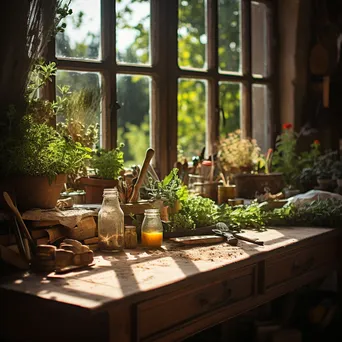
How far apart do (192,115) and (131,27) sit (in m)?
4.14

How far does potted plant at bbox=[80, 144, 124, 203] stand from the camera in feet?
8.83

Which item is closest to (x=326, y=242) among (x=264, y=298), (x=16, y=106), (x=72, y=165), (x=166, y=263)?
(x=264, y=298)

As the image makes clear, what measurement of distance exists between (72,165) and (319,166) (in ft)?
5.80

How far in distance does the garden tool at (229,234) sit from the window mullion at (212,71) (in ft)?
3.32

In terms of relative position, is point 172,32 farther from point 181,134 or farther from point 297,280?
point 181,134

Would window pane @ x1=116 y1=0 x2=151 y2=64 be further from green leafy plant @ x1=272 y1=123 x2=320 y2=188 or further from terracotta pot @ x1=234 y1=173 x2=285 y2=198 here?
green leafy plant @ x1=272 y1=123 x2=320 y2=188

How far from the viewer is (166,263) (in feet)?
7.23

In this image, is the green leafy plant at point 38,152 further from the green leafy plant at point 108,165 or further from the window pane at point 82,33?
the window pane at point 82,33

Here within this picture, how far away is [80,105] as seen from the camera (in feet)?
9.31

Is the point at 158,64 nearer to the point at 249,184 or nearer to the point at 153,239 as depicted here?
the point at 249,184

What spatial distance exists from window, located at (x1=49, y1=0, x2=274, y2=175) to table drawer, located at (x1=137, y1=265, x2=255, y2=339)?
3.28 feet

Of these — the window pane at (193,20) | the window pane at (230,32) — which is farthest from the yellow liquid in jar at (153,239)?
the window pane at (230,32)

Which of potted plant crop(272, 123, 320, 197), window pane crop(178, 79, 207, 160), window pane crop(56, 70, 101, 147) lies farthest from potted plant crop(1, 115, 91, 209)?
window pane crop(178, 79, 207, 160)

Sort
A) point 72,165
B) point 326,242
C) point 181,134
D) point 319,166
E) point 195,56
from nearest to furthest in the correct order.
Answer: point 72,165 → point 326,242 → point 319,166 → point 195,56 → point 181,134
